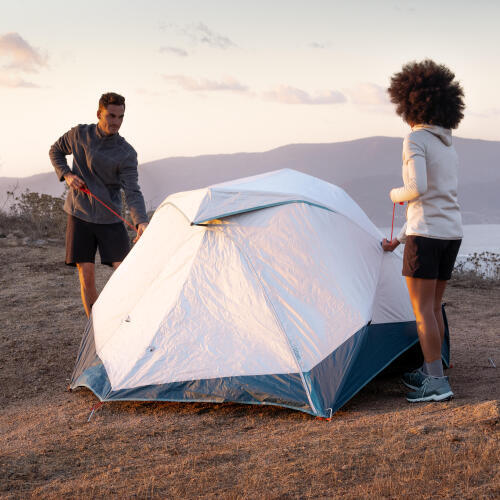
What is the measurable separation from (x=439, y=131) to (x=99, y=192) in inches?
114

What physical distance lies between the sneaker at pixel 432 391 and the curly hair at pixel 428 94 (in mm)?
1595

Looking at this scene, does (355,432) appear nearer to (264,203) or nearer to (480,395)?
(480,395)

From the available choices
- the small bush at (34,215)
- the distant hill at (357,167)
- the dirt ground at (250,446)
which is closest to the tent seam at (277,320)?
the dirt ground at (250,446)

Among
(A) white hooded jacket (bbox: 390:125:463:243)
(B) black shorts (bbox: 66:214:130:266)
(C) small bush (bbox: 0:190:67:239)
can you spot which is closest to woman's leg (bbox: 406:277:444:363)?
(A) white hooded jacket (bbox: 390:125:463:243)

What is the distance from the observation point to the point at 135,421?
11.8ft

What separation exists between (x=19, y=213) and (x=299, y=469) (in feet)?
39.1

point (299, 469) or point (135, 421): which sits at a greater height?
point (299, 469)

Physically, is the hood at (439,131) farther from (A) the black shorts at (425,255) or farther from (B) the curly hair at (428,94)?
(A) the black shorts at (425,255)

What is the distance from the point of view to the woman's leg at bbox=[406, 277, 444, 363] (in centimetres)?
365

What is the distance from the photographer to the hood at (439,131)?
139 inches

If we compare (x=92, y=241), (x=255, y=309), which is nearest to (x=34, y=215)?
(x=92, y=241)

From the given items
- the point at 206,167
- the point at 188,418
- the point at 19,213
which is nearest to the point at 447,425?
the point at 188,418

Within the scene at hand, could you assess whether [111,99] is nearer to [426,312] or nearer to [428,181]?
[428,181]

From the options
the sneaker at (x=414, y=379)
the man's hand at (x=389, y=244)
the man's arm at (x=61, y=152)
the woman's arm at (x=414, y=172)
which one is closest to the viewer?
the woman's arm at (x=414, y=172)
